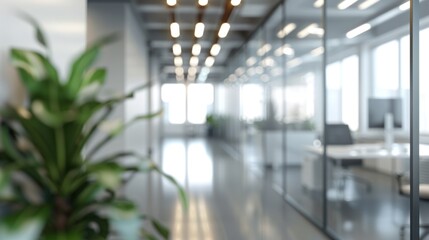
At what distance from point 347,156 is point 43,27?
401cm

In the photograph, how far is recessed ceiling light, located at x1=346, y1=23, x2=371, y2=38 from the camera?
4.25 metres

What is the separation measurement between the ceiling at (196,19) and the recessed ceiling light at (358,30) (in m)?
2.67

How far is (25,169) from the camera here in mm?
1672

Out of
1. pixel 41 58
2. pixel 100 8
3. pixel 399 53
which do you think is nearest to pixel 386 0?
pixel 399 53

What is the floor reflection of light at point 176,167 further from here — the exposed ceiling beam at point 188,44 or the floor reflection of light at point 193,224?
the exposed ceiling beam at point 188,44

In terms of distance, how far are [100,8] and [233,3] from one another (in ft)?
8.64

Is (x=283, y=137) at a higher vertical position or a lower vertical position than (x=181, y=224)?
higher

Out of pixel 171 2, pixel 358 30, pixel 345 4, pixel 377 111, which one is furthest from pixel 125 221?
pixel 171 2

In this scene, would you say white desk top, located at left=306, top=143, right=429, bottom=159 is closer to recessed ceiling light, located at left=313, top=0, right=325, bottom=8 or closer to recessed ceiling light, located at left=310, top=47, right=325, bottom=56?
recessed ceiling light, located at left=310, top=47, right=325, bottom=56

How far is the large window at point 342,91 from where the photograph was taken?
505 centimetres

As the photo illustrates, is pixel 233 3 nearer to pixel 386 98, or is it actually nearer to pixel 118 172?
pixel 386 98

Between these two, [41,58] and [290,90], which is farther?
[290,90]

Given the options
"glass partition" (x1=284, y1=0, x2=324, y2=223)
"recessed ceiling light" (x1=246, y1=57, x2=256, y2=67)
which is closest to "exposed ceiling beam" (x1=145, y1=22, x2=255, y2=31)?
"recessed ceiling light" (x1=246, y1=57, x2=256, y2=67)

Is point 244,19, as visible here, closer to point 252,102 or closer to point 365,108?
point 252,102
